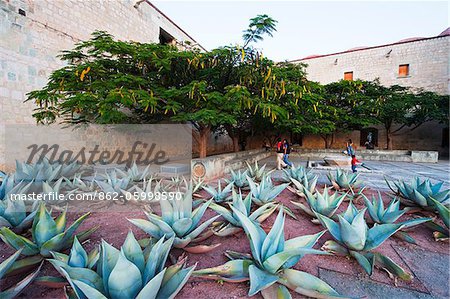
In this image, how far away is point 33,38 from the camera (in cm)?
680

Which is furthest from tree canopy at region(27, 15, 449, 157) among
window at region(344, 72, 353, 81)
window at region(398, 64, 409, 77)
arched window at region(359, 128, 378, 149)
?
window at region(398, 64, 409, 77)

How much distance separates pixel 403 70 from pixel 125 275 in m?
22.7

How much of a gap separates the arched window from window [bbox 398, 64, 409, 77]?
4.76 m

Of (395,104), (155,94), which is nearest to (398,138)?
(395,104)

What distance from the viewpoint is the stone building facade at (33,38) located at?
623 centimetres

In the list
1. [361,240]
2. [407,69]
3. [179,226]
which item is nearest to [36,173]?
[179,226]

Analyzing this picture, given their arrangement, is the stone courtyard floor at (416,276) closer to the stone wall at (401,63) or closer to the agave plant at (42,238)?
the agave plant at (42,238)

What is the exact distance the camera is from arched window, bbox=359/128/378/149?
1691cm

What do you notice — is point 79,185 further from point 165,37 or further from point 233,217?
point 165,37

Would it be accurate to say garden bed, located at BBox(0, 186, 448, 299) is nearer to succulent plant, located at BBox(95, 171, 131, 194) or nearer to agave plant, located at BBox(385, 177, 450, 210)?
agave plant, located at BBox(385, 177, 450, 210)

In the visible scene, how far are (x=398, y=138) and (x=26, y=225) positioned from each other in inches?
847

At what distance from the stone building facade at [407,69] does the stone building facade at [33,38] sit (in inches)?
709

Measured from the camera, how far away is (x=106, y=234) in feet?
7.92

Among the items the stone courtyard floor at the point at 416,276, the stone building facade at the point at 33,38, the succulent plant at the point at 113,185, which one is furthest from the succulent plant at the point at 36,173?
the stone courtyard floor at the point at 416,276
